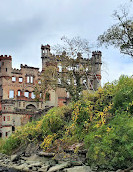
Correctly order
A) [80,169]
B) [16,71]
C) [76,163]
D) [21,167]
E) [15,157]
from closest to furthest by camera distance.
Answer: [80,169], [76,163], [21,167], [15,157], [16,71]

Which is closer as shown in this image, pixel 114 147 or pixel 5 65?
pixel 114 147

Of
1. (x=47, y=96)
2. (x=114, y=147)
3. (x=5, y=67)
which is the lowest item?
(x=114, y=147)

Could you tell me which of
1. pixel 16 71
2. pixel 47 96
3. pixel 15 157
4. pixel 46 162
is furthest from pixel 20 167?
pixel 16 71

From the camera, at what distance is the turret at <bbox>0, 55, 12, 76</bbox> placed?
139ft

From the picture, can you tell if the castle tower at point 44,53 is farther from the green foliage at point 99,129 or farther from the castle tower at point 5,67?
the green foliage at point 99,129

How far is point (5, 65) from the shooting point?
4259 centimetres

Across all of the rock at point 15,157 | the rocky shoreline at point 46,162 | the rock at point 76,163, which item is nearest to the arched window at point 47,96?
the rocky shoreline at point 46,162

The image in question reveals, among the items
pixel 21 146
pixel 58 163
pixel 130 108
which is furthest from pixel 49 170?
pixel 21 146

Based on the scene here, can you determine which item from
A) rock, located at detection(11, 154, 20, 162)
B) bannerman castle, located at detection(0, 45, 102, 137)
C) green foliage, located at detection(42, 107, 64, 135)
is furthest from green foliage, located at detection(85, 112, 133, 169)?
bannerman castle, located at detection(0, 45, 102, 137)

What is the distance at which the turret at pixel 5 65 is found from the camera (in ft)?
139

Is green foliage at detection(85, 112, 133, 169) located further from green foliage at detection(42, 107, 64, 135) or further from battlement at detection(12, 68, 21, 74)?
battlement at detection(12, 68, 21, 74)

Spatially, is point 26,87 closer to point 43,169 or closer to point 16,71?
point 16,71

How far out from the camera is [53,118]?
18.2m

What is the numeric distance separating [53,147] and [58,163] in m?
1.69
